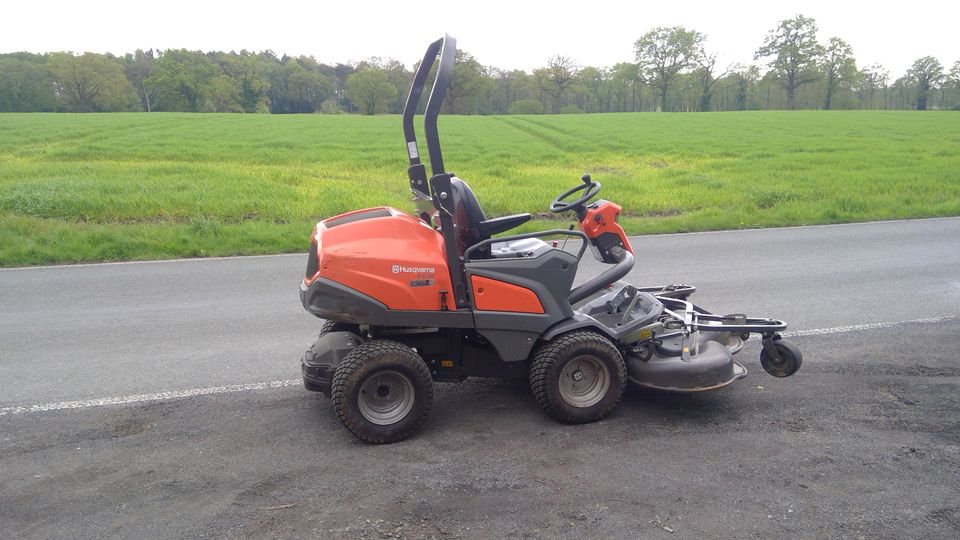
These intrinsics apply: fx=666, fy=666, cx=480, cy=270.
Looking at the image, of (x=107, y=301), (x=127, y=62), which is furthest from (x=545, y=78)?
(x=107, y=301)

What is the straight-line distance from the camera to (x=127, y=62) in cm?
7900

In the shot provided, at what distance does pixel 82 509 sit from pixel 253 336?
259 cm

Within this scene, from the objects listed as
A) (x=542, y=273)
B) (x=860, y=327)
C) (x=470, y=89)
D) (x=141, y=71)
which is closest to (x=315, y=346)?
(x=542, y=273)

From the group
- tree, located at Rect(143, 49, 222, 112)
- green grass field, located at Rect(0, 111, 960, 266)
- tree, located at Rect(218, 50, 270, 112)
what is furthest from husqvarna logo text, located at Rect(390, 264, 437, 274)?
tree, located at Rect(218, 50, 270, 112)

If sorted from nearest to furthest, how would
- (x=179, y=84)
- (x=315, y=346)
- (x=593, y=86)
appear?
(x=315, y=346) < (x=179, y=84) < (x=593, y=86)

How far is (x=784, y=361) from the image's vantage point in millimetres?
4344

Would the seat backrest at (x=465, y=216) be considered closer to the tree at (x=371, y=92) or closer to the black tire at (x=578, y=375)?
the black tire at (x=578, y=375)

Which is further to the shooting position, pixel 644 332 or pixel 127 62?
pixel 127 62

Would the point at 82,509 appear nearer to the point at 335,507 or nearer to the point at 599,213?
the point at 335,507

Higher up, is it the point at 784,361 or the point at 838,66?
the point at 838,66

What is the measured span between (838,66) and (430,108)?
90.5 meters

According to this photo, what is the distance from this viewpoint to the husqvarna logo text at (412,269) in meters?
3.68

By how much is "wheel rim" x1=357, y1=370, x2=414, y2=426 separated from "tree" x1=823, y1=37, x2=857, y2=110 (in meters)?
88.7

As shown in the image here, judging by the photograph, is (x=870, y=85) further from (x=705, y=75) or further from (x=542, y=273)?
(x=542, y=273)
